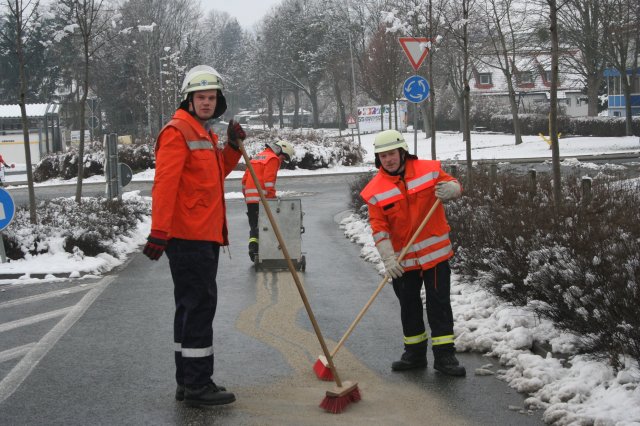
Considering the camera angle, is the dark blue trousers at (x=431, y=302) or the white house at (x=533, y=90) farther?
the white house at (x=533, y=90)

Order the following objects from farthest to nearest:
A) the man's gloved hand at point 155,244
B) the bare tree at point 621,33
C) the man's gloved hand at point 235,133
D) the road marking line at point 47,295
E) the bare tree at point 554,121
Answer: the bare tree at point 621,33 < the bare tree at point 554,121 < the road marking line at point 47,295 < the man's gloved hand at point 235,133 < the man's gloved hand at point 155,244

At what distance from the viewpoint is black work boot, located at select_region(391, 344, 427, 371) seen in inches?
255

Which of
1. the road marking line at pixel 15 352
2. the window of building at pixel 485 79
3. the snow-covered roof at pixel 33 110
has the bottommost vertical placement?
the road marking line at pixel 15 352

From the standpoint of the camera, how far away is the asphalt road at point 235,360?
551cm

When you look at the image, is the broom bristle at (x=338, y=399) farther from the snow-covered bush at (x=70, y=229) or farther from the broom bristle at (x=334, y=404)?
the snow-covered bush at (x=70, y=229)

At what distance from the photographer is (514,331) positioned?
6.79 m

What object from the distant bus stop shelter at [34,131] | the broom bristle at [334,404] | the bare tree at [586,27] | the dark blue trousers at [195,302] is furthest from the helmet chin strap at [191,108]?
the distant bus stop shelter at [34,131]

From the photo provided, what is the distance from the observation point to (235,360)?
6.93 metres

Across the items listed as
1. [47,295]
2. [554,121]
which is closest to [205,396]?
[47,295]

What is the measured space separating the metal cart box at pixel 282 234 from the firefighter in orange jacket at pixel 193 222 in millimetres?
5839

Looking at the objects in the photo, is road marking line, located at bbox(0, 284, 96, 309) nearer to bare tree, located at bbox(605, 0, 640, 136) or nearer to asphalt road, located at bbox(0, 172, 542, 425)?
→ asphalt road, located at bbox(0, 172, 542, 425)

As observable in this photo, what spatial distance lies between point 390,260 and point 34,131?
140 feet

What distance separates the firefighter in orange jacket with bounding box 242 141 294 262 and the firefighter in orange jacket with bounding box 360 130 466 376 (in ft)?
16.9

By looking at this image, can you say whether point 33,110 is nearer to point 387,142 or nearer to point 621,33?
point 621,33
